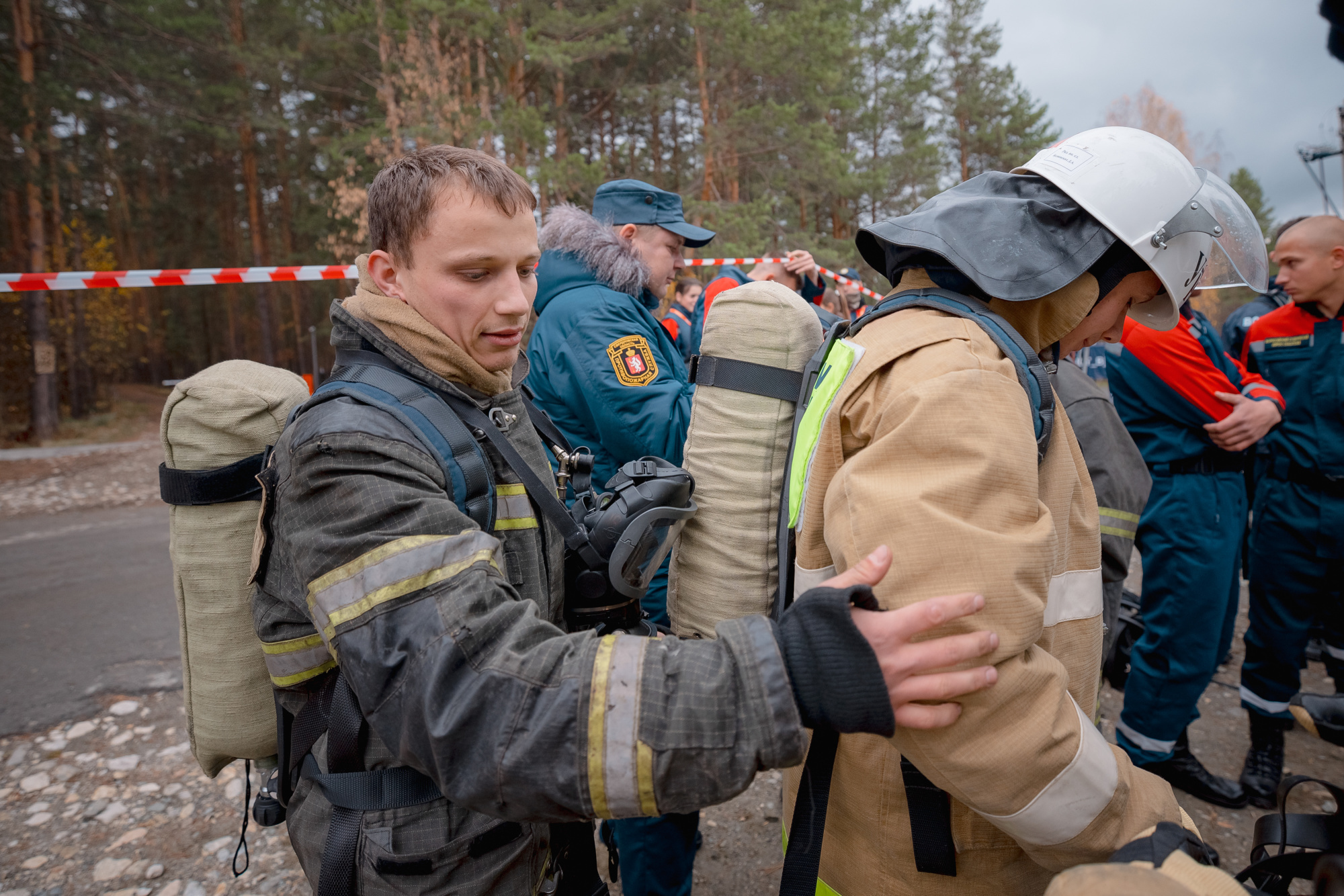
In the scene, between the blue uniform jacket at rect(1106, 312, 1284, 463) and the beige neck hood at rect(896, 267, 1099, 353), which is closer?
the beige neck hood at rect(896, 267, 1099, 353)

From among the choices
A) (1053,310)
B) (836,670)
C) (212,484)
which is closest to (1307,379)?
(1053,310)

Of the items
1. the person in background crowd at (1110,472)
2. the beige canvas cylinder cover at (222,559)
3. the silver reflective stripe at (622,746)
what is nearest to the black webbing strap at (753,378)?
the silver reflective stripe at (622,746)

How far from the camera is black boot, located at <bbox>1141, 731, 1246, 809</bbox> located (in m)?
3.38

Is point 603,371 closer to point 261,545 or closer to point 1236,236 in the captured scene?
point 261,545

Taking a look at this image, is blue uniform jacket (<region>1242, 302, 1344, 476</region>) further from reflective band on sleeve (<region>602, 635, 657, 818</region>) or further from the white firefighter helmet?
reflective band on sleeve (<region>602, 635, 657, 818</region>)

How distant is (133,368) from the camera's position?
3456cm

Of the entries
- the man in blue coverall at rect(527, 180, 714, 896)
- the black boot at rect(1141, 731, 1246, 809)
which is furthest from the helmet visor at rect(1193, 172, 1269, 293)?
the black boot at rect(1141, 731, 1246, 809)

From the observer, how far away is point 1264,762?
3.49 metres

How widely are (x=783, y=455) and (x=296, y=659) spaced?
1159mm

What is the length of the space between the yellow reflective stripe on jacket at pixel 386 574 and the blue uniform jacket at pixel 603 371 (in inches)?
56.5

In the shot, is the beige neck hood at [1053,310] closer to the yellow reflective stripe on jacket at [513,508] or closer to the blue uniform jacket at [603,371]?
the yellow reflective stripe on jacket at [513,508]

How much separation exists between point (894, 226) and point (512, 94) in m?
13.6

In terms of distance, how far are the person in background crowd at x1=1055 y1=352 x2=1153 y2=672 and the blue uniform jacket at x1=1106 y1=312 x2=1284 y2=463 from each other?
4.01 ft

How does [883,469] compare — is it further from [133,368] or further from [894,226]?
[133,368]
